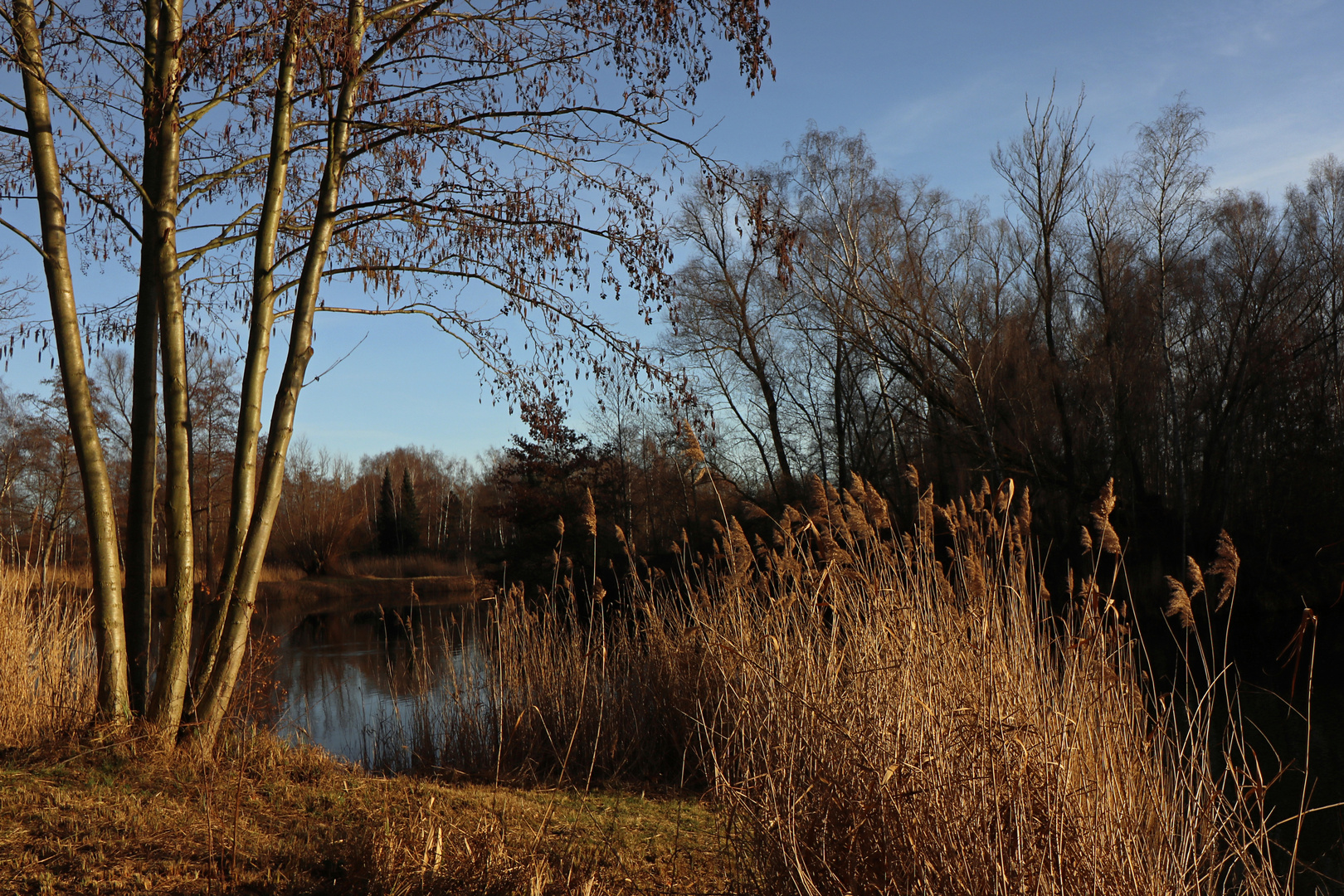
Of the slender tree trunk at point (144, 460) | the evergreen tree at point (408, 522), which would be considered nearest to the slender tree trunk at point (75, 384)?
the slender tree trunk at point (144, 460)

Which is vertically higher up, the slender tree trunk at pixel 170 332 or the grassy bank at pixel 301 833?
the slender tree trunk at pixel 170 332

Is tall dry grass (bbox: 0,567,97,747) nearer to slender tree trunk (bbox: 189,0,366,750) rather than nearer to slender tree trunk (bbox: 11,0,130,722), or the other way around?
slender tree trunk (bbox: 11,0,130,722)

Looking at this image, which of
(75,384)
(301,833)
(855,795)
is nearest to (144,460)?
(75,384)

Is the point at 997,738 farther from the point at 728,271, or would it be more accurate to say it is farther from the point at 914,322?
the point at 728,271

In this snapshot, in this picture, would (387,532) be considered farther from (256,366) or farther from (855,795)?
(855,795)

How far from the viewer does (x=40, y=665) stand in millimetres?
5102

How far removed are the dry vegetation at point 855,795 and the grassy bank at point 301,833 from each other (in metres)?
0.01

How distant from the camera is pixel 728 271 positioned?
24.2 meters

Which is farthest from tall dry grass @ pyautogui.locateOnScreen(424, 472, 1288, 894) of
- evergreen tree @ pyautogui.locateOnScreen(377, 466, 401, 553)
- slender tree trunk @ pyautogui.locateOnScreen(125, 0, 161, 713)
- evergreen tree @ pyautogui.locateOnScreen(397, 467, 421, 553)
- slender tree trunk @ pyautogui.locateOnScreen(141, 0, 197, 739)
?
evergreen tree @ pyautogui.locateOnScreen(377, 466, 401, 553)

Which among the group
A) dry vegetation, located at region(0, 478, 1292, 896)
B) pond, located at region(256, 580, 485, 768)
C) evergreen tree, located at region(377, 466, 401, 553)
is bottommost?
pond, located at region(256, 580, 485, 768)

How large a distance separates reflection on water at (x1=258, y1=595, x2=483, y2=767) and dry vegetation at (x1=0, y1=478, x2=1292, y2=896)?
5.02 feet

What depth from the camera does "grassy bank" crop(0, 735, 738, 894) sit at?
2.94 metres

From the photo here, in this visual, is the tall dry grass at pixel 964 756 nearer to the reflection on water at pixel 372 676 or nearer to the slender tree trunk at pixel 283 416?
the slender tree trunk at pixel 283 416

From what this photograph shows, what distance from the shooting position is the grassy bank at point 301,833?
2.94 meters
